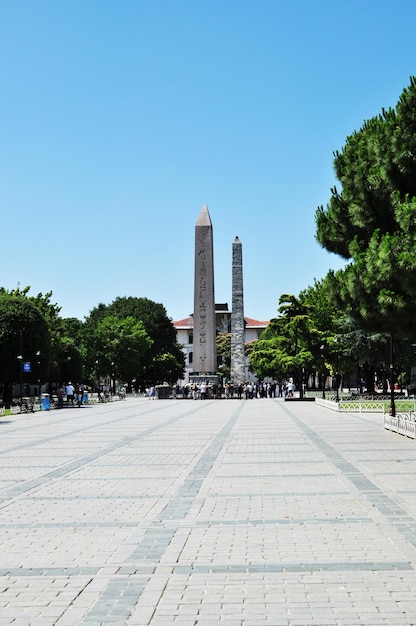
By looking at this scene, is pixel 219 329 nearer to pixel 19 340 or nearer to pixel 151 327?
pixel 151 327

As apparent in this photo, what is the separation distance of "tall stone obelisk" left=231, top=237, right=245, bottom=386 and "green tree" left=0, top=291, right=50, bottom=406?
1755 centimetres

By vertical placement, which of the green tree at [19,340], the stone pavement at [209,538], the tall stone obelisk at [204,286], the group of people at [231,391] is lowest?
the stone pavement at [209,538]

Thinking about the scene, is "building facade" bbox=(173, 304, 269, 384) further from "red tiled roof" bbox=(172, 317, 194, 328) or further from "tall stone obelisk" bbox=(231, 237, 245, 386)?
"tall stone obelisk" bbox=(231, 237, 245, 386)

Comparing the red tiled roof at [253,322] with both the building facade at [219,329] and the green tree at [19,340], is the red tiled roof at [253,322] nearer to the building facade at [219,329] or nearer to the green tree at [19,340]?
the building facade at [219,329]

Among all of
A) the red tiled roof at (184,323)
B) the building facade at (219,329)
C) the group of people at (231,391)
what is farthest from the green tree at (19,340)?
the red tiled roof at (184,323)

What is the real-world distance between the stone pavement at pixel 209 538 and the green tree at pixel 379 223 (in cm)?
361

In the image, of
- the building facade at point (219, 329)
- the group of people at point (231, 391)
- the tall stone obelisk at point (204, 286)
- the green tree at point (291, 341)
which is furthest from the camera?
the building facade at point (219, 329)

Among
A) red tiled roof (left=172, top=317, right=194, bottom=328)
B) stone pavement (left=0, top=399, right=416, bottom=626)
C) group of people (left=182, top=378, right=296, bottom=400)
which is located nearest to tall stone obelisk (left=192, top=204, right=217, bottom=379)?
group of people (left=182, top=378, right=296, bottom=400)

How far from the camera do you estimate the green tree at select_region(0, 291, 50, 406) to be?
43344 millimetres

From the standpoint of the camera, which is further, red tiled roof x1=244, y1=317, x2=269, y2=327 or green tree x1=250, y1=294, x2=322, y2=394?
red tiled roof x1=244, y1=317, x2=269, y2=327

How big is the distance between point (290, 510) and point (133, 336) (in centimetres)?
6567

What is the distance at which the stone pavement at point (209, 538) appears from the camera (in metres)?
5.10

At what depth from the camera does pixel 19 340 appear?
144 ft

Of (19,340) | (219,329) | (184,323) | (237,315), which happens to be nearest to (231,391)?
(237,315)
